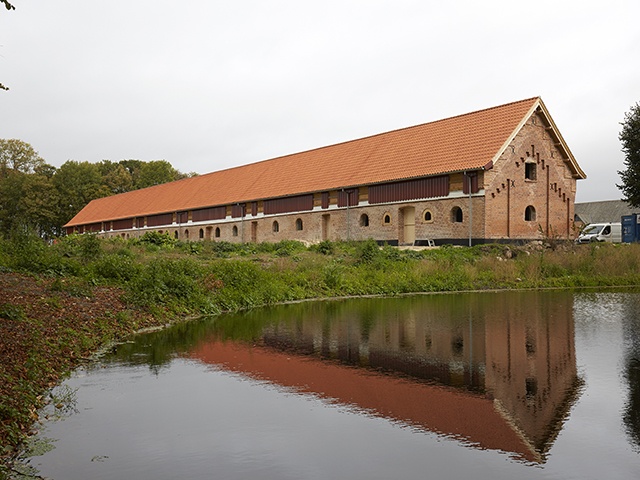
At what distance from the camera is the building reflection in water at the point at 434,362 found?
238 inches

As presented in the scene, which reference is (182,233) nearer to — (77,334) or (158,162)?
(158,162)

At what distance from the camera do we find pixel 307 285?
773 inches

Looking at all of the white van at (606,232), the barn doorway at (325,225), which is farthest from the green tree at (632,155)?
the barn doorway at (325,225)

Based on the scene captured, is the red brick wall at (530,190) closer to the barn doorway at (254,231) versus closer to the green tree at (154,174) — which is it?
the barn doorway at (254,231)

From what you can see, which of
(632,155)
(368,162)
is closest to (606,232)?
(632,155)

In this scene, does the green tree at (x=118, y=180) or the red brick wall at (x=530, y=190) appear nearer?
the red brick wall at (x=530, y=190)

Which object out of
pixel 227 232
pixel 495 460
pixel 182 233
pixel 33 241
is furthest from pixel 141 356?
pixel 182 233

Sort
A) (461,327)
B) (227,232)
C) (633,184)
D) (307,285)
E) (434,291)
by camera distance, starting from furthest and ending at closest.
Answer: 1. (227,232)
2. (633,184)
3. (434,291)
4. (307,285)
5. (461,327)

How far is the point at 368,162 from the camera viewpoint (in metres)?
40.0

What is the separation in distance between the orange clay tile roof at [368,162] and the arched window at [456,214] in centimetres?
215

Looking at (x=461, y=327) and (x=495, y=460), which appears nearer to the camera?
(x=495, y=460)

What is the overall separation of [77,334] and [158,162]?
79401 mm

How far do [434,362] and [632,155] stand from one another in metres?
40.2

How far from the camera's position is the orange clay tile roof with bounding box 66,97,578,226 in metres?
33.2
